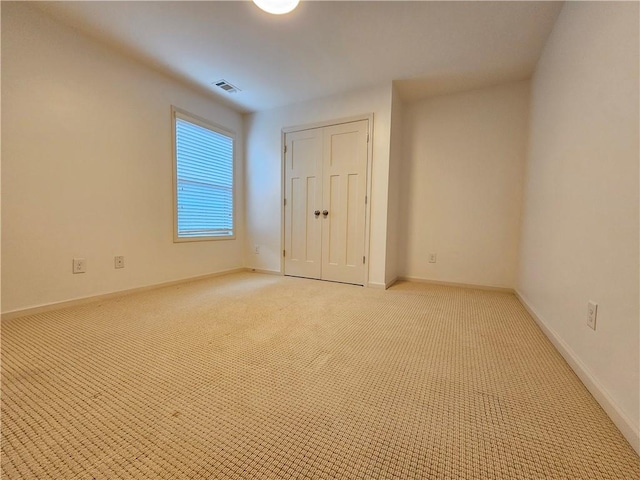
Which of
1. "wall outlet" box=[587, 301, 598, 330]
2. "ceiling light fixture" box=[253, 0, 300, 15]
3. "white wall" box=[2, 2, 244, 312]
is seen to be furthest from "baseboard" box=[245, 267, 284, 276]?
"wall outlet" box=[587, 301, 598, 330]

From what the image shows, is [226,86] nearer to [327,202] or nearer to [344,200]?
[327,202]

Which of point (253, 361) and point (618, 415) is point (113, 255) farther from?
point (618, 415)

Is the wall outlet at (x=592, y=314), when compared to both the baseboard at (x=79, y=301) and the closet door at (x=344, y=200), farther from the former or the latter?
the baseboard at (x=79, y=301)

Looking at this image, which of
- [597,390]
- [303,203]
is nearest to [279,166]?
[303,203]

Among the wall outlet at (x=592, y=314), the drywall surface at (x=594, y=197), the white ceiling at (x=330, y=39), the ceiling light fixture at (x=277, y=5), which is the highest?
the white ceiling at (x=330, y=39)

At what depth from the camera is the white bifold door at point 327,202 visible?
3139 millimetres

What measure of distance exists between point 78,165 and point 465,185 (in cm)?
391

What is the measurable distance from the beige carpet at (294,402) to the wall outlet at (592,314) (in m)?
0.30

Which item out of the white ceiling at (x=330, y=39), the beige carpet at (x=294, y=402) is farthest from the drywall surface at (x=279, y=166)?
the beige carpet at (x=294, y=402)

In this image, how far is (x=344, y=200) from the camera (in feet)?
10.6

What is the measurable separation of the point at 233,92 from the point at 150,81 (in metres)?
0.86

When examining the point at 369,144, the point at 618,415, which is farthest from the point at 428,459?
the point at 369,144

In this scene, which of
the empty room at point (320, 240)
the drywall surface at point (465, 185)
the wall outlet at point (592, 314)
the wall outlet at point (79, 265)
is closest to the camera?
the empty room at point (320, 240)

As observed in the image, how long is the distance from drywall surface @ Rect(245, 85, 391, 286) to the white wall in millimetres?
1063
